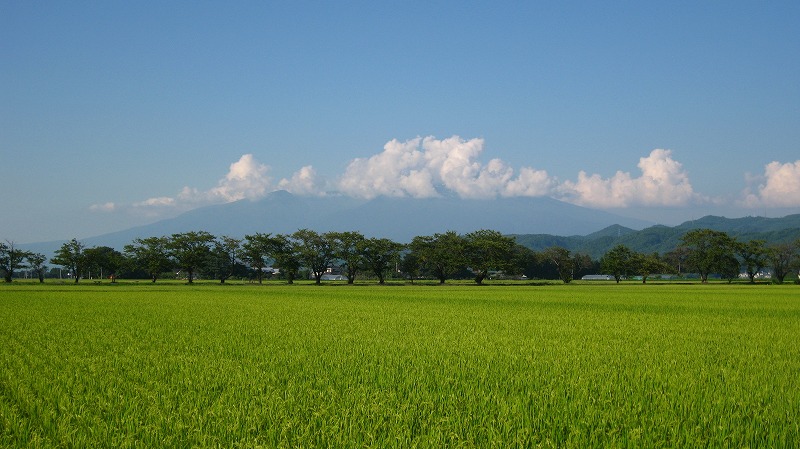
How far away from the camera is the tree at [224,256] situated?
296 ft

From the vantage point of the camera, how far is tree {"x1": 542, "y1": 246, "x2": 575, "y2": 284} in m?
113

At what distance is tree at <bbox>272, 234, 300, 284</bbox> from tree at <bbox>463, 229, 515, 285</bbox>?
2535 cm

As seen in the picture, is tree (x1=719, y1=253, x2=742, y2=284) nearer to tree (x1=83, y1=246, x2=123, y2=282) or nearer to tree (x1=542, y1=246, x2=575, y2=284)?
tree (x1=542, y1=246, x2=575, y2=284)

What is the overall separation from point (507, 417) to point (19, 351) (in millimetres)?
9404

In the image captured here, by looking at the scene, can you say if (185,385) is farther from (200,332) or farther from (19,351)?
(200,332)

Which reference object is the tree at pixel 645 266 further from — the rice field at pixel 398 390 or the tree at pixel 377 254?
the rice field at pixel 398 390

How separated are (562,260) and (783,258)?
37435 millimetres

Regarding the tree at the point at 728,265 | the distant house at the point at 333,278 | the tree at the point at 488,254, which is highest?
the tree at the point at 488,254

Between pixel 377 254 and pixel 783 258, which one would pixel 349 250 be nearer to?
pixel 377 254

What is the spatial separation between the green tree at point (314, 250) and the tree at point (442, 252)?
13.8m

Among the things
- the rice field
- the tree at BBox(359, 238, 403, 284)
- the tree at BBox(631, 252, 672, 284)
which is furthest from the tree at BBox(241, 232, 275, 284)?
the rice field

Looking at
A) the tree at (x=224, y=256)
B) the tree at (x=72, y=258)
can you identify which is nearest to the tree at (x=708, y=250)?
the tree at (x=224, y=256)

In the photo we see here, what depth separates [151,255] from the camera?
8631 centimetres

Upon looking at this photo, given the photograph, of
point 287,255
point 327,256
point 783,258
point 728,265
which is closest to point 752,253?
point 728,265
